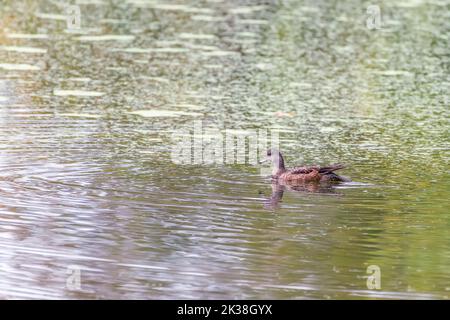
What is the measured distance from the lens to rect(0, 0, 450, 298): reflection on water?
33.3 ft

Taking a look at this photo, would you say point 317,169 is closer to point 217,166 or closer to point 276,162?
point 276,162

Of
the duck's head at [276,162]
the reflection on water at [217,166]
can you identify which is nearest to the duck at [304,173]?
the duck's head at [276,162]

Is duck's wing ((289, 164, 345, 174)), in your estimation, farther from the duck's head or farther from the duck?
the duck's head

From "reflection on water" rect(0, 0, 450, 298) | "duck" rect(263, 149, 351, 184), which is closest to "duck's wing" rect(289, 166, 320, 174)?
"duck" rect(263, 149, 351, 184)

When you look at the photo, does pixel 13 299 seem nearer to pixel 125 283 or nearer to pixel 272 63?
pixel 125 283

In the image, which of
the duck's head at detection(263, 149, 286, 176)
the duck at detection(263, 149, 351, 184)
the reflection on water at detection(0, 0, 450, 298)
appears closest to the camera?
the reflection on water at detection(0, 0, 450, 298)

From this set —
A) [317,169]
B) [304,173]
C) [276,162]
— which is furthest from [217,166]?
[317,169]

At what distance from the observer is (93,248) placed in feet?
35.2

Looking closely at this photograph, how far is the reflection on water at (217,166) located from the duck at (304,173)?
14 cm

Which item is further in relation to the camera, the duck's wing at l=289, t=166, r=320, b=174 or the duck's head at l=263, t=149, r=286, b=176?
the duck's head at l=263, t=149, r=286, b=176

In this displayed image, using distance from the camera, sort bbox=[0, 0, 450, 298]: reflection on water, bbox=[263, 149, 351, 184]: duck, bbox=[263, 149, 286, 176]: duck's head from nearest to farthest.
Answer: bbox=[0, 0, 450, 298]: reflection on water, bbox=[263, 149, 351, 184]: duck, bbox=[263, 149, 286, 176]: duck's head

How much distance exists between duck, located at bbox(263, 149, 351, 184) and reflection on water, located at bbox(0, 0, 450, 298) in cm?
14
